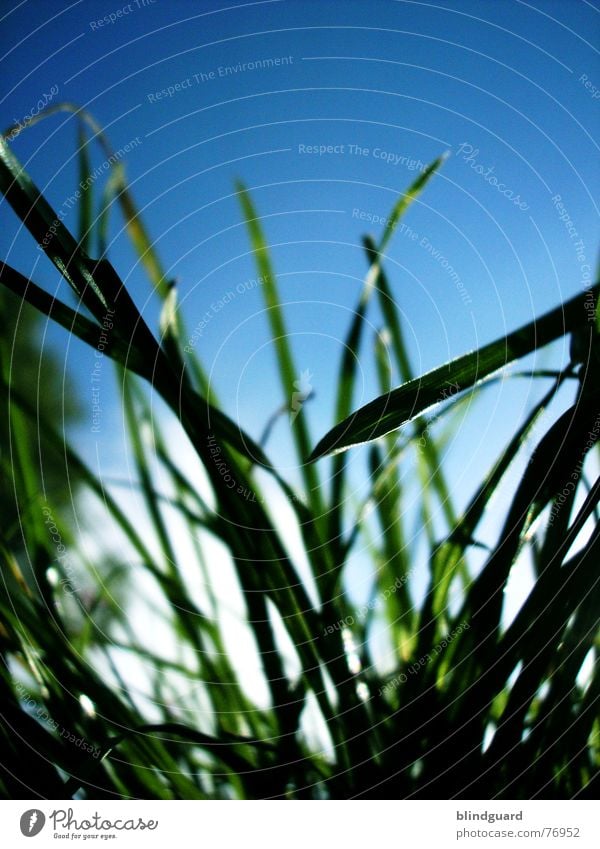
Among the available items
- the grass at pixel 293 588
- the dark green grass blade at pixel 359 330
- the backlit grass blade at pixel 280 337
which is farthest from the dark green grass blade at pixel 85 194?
the dark green grass blade at pixel 359 330

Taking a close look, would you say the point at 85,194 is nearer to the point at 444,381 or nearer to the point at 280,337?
the point at 280,337

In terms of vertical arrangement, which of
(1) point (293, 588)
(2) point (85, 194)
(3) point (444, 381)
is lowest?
(1) point (293, 588)

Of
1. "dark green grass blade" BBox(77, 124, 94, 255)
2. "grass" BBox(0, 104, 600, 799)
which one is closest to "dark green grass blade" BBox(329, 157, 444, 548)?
"grass" BBox(0, 104, 600, 799)

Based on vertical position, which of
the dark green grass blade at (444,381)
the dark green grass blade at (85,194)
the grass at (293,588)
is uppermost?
the dark green grass blade at (85,194)

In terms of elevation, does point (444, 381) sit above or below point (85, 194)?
below

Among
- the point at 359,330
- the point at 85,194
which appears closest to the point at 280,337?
the point at 359,330

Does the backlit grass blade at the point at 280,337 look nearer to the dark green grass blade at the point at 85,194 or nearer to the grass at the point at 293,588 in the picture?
the grass at the point at 293,588

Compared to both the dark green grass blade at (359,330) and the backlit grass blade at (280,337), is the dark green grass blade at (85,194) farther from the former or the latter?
the dark green grass blade at (359,330)

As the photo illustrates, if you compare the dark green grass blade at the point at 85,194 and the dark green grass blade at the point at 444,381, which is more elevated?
the dark green grass blade at the point at 85,194
